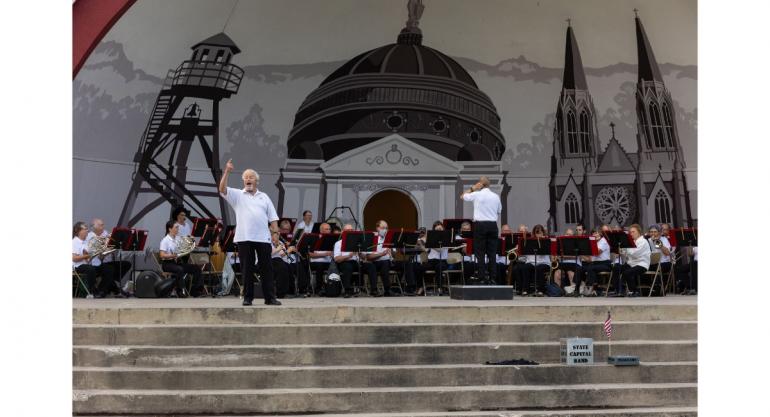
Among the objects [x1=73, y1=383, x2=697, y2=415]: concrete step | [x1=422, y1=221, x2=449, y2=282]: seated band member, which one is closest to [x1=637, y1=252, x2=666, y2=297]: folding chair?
[x1=422, y1=221, x2=449, y2=282]: seated band member

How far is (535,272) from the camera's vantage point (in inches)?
563

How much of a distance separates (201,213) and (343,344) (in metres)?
10.5

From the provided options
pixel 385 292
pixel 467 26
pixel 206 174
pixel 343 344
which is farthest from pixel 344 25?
pixel 343 344

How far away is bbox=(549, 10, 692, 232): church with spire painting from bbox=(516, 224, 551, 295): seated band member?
4724 millimetres

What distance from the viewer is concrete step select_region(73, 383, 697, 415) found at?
7445mm

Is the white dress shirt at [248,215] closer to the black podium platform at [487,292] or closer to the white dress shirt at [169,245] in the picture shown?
the black podium platform at [487,292]

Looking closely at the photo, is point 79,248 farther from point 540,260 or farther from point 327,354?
point 540,260

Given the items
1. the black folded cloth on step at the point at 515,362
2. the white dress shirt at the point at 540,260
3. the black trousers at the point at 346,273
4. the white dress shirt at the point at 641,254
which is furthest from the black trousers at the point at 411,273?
the black folded cloth on step at the point at 515,362

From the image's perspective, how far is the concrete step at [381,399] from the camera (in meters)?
7.45

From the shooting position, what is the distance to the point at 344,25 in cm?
1875

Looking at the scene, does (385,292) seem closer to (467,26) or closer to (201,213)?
(201,213)

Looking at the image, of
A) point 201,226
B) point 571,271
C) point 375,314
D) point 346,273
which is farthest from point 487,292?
point 201,226

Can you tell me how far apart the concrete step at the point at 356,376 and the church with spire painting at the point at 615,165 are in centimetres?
1121

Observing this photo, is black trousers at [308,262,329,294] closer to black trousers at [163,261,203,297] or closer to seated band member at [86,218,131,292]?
black trousers at [163,261,203,297]
